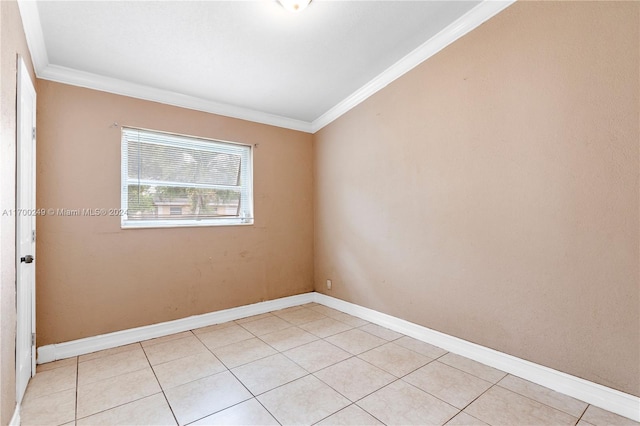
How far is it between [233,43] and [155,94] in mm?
1205

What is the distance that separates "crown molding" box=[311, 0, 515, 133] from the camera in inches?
93.0

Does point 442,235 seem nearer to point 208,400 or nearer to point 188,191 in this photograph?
point 208,400

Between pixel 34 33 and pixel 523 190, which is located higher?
pixel 34 33

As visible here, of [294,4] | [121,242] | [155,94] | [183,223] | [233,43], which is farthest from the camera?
[183,223]

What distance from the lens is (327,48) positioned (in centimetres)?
267

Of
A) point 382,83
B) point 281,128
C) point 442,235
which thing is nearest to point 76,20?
point 281,128

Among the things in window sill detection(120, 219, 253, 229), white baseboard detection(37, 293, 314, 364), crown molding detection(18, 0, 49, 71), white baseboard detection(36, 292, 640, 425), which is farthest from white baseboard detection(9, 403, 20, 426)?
crown molding detection(18, 0, 49, 71)

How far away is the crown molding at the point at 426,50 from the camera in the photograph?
2.36 metres

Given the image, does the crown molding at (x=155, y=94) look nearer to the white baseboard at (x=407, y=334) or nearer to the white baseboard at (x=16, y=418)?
the white baseboard at (x=407, y=334)

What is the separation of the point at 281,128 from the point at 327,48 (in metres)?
1.59

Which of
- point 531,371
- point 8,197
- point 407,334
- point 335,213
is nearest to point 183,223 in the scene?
point 8,197

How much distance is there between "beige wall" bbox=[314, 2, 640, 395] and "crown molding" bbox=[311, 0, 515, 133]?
0.26ft

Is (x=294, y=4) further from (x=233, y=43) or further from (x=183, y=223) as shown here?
(x=183, y=223)

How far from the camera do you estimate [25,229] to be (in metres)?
2.11
